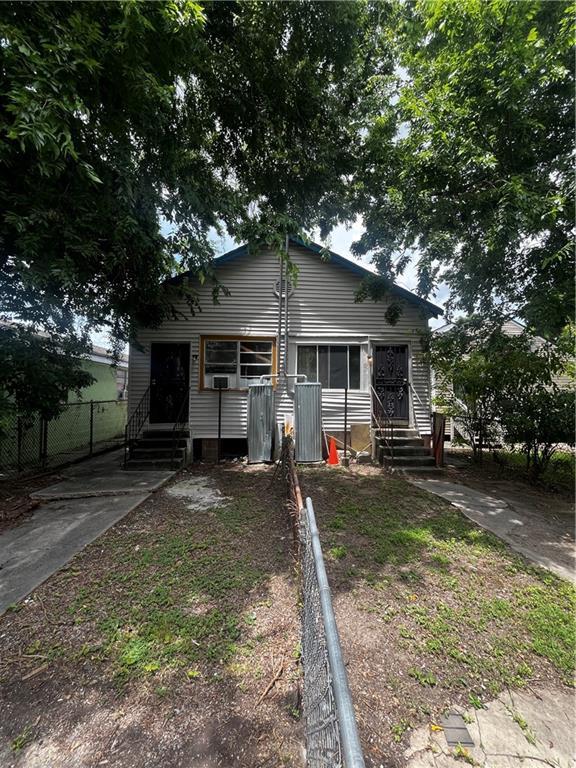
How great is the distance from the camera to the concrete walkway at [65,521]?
130 inches

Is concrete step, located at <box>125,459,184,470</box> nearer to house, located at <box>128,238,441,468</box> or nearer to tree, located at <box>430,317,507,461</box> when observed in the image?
house, located at <box>128,238,441,468</box>

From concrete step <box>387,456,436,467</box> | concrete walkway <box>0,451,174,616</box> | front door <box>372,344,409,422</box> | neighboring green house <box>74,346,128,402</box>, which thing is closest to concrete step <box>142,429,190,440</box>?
concrete walkway <box>0,451,174,616</box>

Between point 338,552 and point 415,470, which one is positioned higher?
point 415,470

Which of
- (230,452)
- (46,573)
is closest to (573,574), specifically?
(46,573)

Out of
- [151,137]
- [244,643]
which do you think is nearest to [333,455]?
[244,643]

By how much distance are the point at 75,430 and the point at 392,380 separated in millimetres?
10044

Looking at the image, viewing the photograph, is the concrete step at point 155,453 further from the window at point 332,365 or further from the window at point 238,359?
the window at point 332,365

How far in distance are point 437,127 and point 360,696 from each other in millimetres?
7320

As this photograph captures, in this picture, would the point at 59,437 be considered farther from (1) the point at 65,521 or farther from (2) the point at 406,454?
(2) the point at 406,454

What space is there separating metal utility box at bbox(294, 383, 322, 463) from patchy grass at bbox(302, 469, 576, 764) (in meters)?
2.07

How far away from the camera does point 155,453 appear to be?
7.61m

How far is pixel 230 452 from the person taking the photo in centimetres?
929

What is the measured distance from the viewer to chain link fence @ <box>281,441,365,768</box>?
1030mm

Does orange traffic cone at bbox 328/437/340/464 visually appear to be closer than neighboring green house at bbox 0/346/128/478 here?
No
